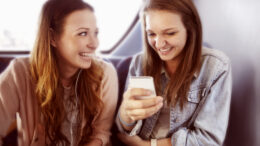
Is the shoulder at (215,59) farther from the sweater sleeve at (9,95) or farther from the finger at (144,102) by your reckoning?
the sweater sleeve at (9,95)

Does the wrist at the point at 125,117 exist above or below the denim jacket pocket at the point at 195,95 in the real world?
below

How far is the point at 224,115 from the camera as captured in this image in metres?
0.97

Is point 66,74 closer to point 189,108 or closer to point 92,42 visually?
point 92,42

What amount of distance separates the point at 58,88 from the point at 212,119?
0.67 m

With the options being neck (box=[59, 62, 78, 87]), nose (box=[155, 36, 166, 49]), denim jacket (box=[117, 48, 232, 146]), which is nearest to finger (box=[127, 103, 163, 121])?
denim jacket (box=[117, 48, 232, 146])

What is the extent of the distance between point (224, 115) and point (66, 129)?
0.69 m

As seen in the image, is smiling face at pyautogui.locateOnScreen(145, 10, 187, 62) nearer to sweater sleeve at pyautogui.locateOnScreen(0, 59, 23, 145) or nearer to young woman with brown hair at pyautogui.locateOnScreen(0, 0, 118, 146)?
young woman with brown hair at pyautogui.locateOnScreen(0, 0, 118, 146)

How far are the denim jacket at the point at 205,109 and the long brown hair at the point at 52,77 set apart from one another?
267mm

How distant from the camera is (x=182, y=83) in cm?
102

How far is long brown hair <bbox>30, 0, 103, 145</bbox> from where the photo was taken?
40.4 inches

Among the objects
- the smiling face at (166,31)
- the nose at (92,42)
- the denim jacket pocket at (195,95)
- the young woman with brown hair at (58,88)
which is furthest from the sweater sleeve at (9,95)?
the denim jacket pocket at (195,95)

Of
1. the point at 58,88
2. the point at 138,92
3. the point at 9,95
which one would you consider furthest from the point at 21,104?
→ the point at 138,92

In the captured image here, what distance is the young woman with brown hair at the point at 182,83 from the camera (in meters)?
0.97

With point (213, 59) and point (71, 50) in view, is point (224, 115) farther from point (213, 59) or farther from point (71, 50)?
point (71, 50)
